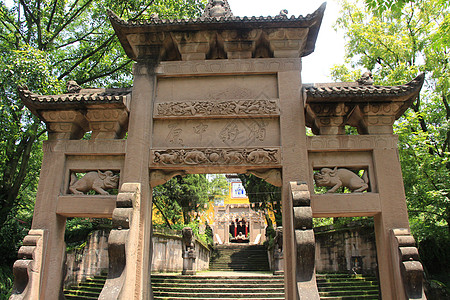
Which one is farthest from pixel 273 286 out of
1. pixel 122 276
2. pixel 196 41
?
pixel 196 41

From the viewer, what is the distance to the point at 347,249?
43.6 feet

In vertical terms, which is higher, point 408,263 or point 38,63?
point 38,63

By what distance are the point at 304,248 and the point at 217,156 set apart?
2.35m

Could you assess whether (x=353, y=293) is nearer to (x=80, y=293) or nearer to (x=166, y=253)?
(x=166, y=253)

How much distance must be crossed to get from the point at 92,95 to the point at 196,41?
8.05 feet

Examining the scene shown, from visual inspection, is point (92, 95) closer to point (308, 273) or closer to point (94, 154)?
point (94, 154)

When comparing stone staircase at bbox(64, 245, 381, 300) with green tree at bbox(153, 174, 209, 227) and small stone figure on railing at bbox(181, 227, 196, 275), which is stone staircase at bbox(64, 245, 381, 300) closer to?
small stone figure on railing at bbox(181, 227, 196, 275)

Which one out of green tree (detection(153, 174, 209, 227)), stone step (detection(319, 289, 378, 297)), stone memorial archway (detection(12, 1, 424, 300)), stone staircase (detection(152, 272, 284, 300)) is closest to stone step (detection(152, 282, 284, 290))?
stone staircase (detection(152, 272, 284, 300))

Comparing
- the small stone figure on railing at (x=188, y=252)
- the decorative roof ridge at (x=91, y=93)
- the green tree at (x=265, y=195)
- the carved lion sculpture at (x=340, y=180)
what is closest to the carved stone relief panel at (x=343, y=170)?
the carved lion sculpture at (x=340, y=180)

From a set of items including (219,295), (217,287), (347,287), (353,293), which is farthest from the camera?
(217,287)

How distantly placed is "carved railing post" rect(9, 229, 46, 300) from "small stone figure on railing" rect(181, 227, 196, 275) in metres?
10.6

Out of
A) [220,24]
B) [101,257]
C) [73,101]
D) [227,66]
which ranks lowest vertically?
[101,257]

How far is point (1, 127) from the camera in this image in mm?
9492

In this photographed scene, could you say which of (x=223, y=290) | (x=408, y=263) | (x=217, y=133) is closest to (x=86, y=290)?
(x=223, y=290)
